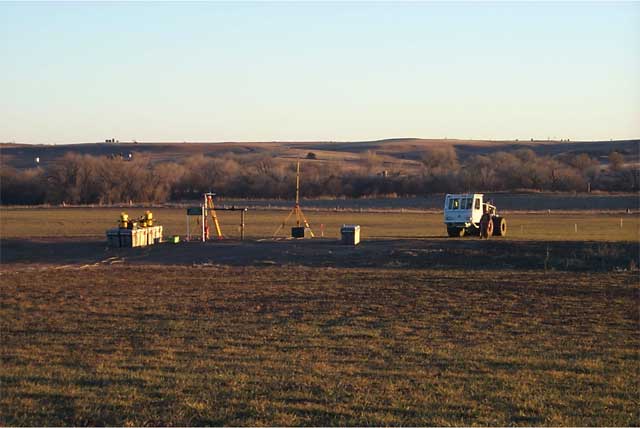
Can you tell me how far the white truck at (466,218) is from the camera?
43562 mm

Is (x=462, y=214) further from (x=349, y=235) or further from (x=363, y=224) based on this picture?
(x=363, y=224)

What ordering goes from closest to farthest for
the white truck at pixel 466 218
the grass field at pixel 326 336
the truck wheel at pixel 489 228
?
the grass field at pixel 326 336
the truck wheel at pixel 489 228
the white truck at pixel 466 218

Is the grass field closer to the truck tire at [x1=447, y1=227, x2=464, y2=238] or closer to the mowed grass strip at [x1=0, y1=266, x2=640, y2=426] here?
the mowed grass strip at [x1=0, y1=266, x2=640, y2=426]

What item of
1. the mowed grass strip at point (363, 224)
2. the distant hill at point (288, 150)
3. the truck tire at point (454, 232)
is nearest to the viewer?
the truck tire at point (454, 232)

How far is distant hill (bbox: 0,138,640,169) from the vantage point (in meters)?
160

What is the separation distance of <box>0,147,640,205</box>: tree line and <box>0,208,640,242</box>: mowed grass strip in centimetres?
2646

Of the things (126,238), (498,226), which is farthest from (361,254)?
(498,226)

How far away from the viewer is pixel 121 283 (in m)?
26.3

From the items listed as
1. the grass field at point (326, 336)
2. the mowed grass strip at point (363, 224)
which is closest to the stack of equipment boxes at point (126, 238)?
the grass field at point (326, 336)

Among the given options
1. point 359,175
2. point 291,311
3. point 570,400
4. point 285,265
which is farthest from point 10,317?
point 359,175

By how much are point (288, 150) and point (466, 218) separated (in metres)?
146

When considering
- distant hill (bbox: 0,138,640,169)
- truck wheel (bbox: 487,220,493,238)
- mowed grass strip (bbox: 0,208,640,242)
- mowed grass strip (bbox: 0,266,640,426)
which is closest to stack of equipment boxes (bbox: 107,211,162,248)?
mowed grass strip (bbox: 0,208,640,242)

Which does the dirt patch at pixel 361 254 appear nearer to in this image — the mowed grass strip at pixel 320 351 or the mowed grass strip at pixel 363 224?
the mowed grass strip at pixel 320 351

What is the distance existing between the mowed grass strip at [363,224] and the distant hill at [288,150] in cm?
8227
